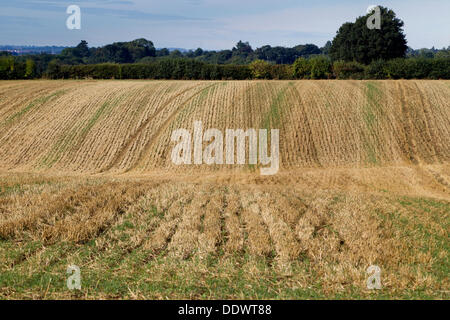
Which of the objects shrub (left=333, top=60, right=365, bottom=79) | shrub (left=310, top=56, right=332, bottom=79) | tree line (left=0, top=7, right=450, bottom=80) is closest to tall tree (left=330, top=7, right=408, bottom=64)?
tree line (left=0, top=7, right=450, bottom=80)

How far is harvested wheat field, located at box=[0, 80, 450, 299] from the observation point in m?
7.49

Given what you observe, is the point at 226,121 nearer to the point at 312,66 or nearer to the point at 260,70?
the point at 260,70

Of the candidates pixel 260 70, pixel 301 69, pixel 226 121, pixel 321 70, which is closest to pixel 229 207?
pixel 226 121

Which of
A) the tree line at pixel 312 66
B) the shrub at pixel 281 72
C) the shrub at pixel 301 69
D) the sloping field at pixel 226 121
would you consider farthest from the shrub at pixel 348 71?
the sloping field at pixel 226 121

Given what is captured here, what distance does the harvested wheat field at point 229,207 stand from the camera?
7488 millimetres

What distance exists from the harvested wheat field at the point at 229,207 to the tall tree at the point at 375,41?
1557 inches

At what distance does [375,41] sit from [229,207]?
228ft

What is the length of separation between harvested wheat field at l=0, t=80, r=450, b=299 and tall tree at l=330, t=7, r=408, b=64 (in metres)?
39.5

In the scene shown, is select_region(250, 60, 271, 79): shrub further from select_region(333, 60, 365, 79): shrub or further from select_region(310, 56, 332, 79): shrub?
select_region(333, 60, 365, 79): shrub

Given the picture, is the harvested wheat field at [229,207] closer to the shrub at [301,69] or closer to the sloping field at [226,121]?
the sloping field at [226,121]

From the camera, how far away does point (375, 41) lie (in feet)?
233
